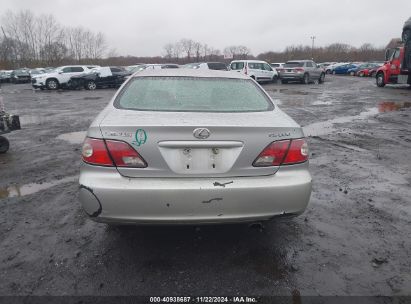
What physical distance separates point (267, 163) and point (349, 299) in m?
1.11

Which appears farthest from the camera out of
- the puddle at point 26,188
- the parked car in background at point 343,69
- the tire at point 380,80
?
the parked car in background at point 343,69

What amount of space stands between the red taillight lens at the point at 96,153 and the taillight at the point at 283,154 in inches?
44.6

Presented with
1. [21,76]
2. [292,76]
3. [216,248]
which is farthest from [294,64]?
[21,76]

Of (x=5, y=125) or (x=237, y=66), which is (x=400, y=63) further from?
(x=5, y=125)

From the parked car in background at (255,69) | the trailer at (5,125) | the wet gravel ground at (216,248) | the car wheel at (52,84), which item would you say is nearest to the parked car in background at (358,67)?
the parked car in background at (255,69)

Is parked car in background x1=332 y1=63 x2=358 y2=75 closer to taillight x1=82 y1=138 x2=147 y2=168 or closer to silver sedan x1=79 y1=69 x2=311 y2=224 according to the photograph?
silver sedan x1=79 y1=69 x2=311 y2=224

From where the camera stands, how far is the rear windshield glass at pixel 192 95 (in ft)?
9.89

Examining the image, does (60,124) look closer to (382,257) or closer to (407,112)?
(382,257)

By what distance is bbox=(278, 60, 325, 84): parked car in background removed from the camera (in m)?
26.4

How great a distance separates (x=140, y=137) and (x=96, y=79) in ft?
78.7

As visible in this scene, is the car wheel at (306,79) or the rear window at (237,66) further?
the car wheel at (306,79)

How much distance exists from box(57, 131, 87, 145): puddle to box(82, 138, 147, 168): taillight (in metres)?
5.03

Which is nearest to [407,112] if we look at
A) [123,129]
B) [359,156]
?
[359,156]

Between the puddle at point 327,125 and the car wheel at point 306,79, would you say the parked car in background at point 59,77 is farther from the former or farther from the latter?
the puddle at point 327,125
